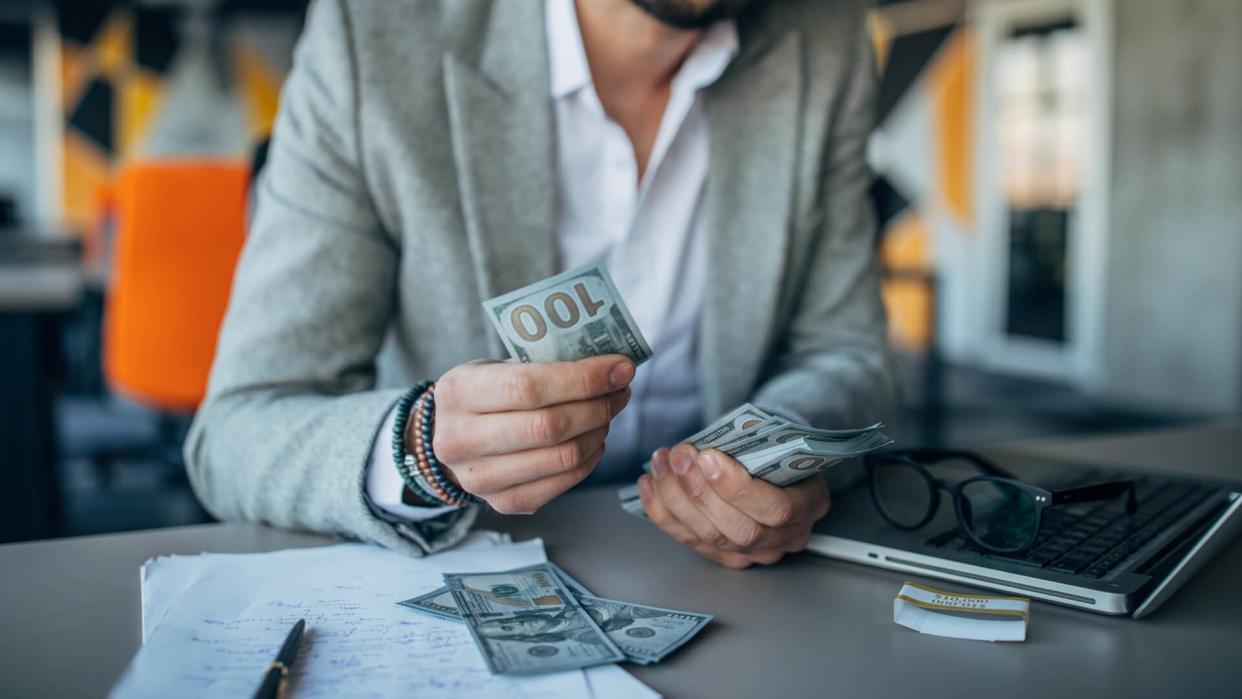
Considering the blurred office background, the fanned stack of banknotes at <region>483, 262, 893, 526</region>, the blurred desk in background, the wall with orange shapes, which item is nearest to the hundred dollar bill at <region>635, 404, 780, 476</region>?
the fanned stack of banknotes at <region>483, 262, 893, 526</region>

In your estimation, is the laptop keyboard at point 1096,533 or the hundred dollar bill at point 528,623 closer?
the hundred dollar bill at point 528,623

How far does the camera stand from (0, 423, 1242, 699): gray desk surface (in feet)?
1.99

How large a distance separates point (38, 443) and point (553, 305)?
86.5 inches

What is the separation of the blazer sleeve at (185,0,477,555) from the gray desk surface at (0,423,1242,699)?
6 cm

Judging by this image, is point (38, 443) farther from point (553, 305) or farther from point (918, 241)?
point (918, 241)

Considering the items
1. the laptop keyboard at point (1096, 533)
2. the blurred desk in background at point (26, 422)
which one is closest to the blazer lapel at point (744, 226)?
the laptop keyboard at point (1096, 533)

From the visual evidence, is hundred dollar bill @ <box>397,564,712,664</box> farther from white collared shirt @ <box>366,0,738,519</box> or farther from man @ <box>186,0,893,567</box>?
white collared shirt @ <box>366,0,738,519</box>

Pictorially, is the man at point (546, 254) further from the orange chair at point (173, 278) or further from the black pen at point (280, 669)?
the orange chair at point (173, 278)

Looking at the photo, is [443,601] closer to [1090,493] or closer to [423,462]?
[423,462]

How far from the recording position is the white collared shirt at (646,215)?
1.22m

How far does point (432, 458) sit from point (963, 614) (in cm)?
44

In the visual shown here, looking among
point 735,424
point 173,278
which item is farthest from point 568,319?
point 173,278

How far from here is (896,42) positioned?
7.94 metres

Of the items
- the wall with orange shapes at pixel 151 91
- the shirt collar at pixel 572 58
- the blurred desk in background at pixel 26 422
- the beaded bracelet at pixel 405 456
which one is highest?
the wall with orange shapes at pixel 151 91
